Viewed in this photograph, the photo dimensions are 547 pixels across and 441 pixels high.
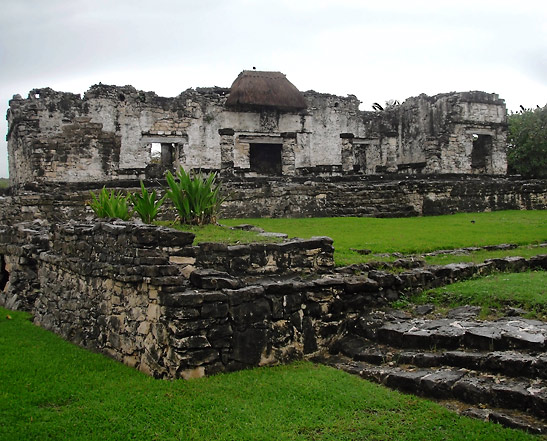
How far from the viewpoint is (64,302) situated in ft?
27.3

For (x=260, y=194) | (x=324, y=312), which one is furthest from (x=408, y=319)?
(x=260, y=194)

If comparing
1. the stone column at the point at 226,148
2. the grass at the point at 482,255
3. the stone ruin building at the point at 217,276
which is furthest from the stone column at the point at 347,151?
the grass at the point at 482,255

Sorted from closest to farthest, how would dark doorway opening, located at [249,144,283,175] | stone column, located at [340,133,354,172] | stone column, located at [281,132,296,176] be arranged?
stone column, located at [281,132,296,176]
stone column, located at [340,133,354,172]
dark doorway opening, located at [249,144,283,175]

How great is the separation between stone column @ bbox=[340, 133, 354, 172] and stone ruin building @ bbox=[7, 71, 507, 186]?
0.14ft

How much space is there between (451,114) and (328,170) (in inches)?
234

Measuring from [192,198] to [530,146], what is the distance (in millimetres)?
23522

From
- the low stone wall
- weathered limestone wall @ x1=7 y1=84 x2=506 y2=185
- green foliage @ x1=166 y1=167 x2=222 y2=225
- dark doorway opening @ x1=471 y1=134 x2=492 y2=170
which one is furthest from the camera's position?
dark doorway opening @ x1=471 y1=134 x2=492 y2=170

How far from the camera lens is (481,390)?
16.1 feet

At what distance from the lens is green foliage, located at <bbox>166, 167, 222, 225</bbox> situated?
863 centimetres

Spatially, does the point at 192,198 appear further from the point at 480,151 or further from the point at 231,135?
the point at 480,151

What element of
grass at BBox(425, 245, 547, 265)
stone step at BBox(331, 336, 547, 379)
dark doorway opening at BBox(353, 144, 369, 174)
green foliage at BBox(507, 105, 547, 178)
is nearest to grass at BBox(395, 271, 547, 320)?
grass at BBox(425, 245, 547, 265)

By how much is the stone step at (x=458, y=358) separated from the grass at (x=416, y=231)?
1789 millimetres

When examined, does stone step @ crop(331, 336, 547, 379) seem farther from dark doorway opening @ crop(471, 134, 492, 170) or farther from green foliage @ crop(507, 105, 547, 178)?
green foliage @ crop(507, 105, 547, 178)

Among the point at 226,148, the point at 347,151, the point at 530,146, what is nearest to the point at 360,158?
the point at 347,151
